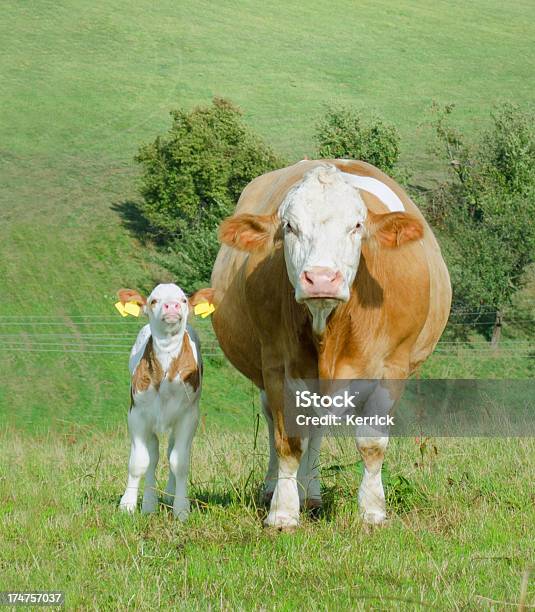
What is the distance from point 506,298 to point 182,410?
44.9 metres

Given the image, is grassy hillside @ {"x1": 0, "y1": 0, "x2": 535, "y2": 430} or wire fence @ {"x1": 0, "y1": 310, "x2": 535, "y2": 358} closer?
wire fence @ {"x1": 0, "y1": 310, "x2": 535, "y2": 358}

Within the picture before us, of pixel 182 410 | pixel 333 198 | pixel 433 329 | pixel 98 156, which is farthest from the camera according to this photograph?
pixel 98 156

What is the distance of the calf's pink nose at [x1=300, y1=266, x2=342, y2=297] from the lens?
5070 millimetres

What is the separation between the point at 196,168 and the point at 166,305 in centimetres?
4836

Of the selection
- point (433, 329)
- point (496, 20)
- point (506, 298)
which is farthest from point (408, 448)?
point (496, 20)

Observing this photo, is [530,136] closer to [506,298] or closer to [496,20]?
[506,298]

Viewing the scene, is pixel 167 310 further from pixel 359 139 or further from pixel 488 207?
pixel 359 139

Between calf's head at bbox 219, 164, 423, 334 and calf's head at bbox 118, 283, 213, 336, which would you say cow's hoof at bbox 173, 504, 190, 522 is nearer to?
calf's head at bbox 118, 283, 213, 336

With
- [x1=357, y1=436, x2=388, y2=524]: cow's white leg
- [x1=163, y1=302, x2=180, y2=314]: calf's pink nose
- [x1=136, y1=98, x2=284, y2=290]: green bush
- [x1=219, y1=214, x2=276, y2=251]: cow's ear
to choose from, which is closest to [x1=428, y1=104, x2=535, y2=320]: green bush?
[x1=136, y1=98, x2=284, y2=290]: green bush

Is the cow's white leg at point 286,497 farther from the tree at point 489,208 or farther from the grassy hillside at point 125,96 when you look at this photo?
the tree at point 489,208

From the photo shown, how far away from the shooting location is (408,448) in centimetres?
852

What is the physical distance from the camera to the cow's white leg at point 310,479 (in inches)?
255

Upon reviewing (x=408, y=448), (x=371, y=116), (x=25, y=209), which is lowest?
(x=25, y=209)

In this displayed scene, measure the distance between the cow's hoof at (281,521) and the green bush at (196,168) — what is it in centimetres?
4725
